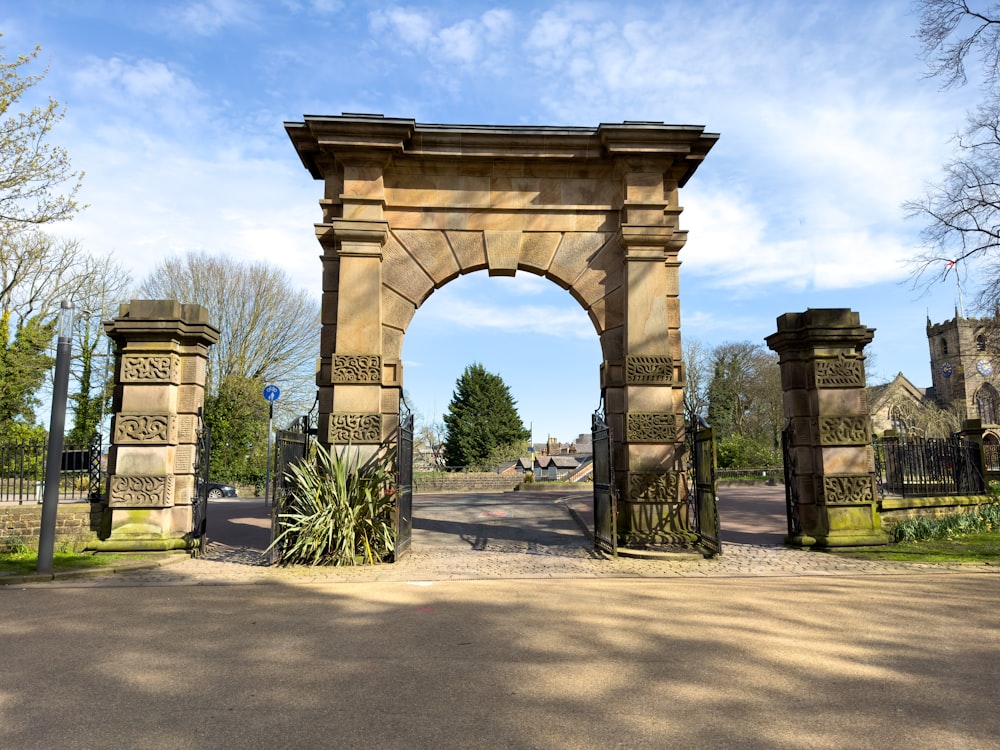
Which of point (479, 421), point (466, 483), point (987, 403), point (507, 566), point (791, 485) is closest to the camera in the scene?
point (507, 566)

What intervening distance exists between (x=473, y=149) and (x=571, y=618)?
7.80 m

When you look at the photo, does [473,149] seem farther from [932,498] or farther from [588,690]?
[932,498]

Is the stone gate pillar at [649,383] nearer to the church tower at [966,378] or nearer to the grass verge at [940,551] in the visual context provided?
the grass verge at [940,551]

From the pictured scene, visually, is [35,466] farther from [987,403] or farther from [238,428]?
[987,403]

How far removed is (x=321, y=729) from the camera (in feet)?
10.6

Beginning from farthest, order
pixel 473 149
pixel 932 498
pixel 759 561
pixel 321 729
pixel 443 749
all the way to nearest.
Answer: pixel 932 498 < pixel 473 149 < pixel 759 561 < pixel 321 729 < pixel 443 749

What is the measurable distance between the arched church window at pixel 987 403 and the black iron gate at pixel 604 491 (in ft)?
236

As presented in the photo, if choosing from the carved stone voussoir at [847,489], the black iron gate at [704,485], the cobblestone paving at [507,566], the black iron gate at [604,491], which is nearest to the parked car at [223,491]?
the cobblestone paving at [507,566]

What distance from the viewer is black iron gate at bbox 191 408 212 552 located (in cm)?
995

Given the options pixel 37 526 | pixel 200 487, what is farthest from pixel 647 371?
pixel 37 526

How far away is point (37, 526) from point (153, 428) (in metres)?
2.49

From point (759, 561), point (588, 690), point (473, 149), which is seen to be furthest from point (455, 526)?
point (588, 690)

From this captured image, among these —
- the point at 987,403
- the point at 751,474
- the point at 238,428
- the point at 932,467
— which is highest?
the point at 987,403

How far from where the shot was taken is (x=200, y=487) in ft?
33.9
